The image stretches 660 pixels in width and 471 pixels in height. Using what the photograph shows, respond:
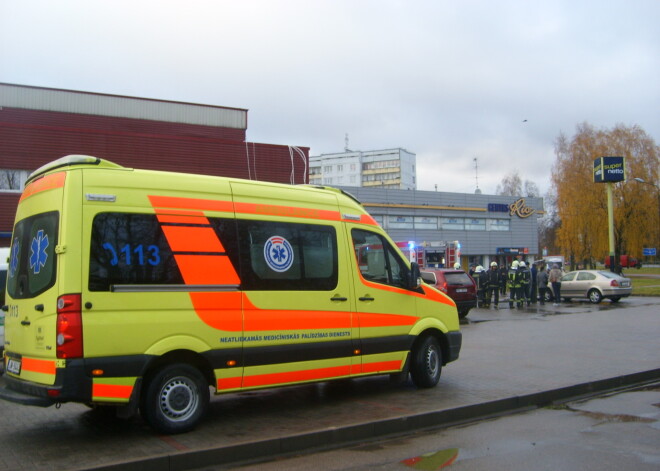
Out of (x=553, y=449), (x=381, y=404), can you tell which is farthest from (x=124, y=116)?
(x=553, y=449)

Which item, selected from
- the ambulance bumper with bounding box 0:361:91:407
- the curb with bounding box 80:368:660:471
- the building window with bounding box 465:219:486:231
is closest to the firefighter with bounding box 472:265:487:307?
the curb with bounding box 80:368:660:471

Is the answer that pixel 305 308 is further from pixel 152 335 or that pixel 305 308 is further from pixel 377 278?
pixel 152 335

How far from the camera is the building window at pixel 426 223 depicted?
55469 millimetres

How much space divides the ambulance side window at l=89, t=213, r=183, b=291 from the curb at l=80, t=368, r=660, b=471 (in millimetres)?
1724

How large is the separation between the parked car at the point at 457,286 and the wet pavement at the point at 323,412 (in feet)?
22.7

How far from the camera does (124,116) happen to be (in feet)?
82.3

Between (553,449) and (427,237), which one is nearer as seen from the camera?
(553,449)

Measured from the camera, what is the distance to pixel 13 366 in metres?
6.35

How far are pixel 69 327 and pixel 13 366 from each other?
→ 1225 mm

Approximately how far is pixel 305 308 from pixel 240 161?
17676mm

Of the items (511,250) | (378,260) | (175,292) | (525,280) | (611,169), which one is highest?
(611,169)

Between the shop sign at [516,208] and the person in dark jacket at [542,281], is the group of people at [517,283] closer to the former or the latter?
the person in dark jacket at [542,281]

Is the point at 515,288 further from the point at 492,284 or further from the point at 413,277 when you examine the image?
the point at 413,277

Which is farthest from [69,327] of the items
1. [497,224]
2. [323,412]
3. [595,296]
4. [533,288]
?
[497,224]
